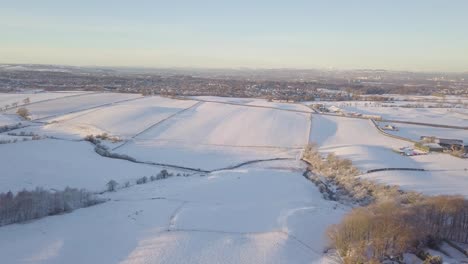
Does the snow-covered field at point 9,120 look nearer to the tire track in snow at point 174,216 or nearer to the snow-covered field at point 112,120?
the snow-covered field at point 112,120

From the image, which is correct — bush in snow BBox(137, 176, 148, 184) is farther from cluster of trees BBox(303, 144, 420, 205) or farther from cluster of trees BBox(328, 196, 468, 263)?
cluster of trees BBox(328, 196, 468, 263)

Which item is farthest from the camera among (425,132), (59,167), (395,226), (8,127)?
(425,132)

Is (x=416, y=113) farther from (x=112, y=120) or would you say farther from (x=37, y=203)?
(x=37, y=203)

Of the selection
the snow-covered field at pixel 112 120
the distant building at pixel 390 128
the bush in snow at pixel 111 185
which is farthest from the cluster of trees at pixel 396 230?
the snow-covered field at pixel 112 120

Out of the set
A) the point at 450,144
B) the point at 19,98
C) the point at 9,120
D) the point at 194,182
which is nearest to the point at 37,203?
the point at 194,182

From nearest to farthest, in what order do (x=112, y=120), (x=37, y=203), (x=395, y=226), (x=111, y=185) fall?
(x=395, y=226) → (x=37, y=203) → (x=111, y=185) → (x=112, y=120)

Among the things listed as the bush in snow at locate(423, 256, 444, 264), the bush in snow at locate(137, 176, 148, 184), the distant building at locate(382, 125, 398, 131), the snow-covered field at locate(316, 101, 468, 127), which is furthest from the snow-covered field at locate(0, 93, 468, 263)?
the snow-covered field at locate(316, 101, 468, 127)
